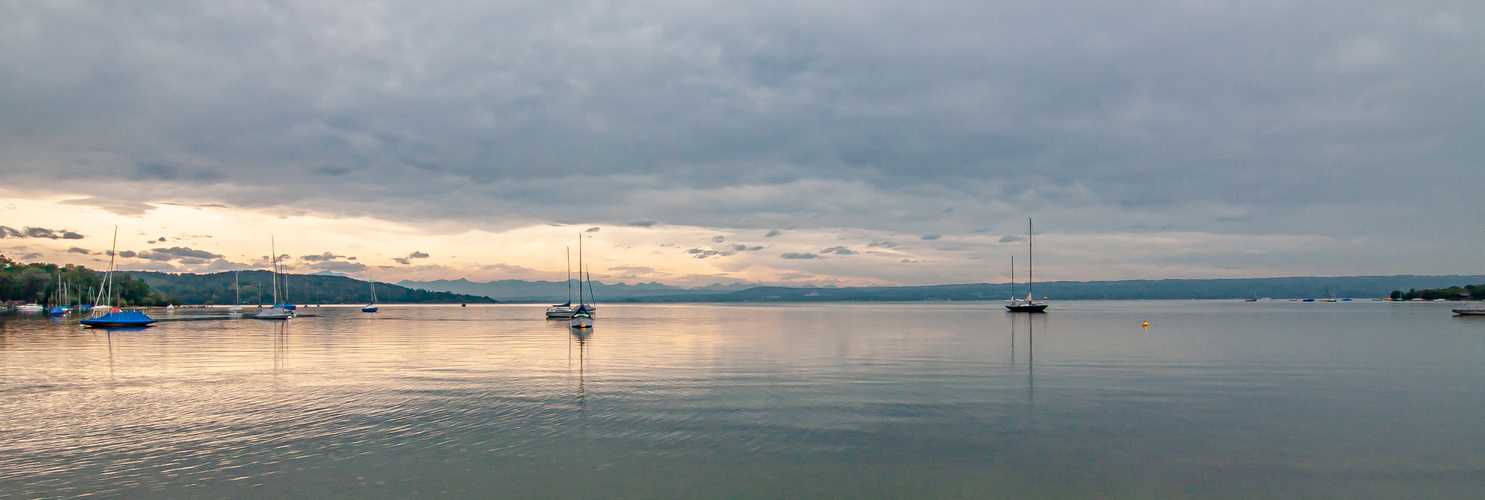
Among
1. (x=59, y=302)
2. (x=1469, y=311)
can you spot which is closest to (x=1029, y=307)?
(x=1469, y=311)

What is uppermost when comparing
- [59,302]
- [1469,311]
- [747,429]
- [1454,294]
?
[747,429]

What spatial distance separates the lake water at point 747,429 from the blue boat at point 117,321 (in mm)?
43643

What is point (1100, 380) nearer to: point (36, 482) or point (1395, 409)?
point (1395, 409)

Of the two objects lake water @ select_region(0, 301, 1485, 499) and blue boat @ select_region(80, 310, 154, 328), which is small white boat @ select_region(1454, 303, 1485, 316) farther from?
blue boat @ select_region(80, 310, 154, 328)

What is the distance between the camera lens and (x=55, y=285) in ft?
493

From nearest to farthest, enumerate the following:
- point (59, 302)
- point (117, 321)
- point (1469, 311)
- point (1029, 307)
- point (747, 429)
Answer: point (747, 429) → point (117, 321) → point (1469, 311) → point (1029, 307) → point (59, 302)

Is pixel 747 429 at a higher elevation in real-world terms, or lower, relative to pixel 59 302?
higher

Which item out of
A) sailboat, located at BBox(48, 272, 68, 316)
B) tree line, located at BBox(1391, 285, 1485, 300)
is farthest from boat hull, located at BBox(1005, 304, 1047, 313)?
sailboat, located at BBox(48, 272, 68, 316)

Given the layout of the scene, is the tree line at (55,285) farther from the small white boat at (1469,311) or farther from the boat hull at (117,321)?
the small white boat at (1469,311)

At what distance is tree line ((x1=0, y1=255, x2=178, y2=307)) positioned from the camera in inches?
5517

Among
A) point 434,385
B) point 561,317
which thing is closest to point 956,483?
point 434,385

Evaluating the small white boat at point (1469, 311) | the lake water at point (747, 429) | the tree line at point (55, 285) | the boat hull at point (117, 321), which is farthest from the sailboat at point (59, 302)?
the small white boat at point (1469, 311)

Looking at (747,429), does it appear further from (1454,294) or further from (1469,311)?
(1454,294)

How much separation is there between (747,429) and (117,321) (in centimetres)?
7664
